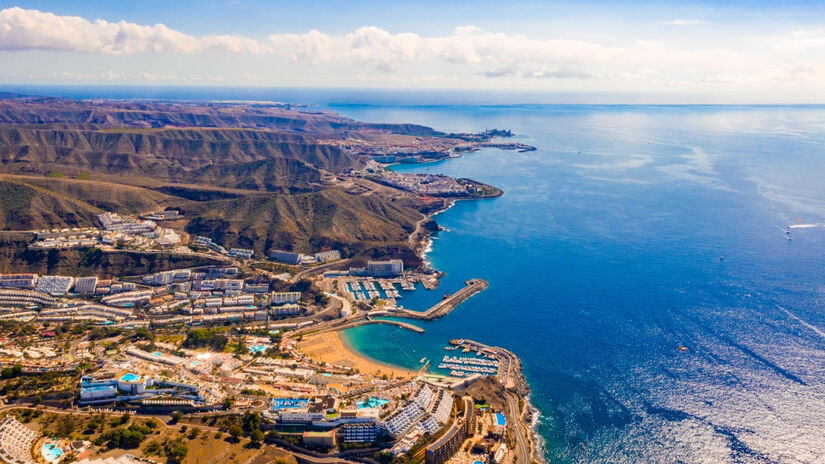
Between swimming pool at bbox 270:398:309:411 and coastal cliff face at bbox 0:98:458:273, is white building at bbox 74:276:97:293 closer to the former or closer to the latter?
coastal cliff face at bbox 0:98:458:273

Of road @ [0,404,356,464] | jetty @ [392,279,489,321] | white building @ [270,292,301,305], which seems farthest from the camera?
white building @ [270,292,301,305]

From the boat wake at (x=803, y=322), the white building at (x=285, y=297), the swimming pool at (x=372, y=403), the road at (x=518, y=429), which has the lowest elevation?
the road at (x=518, y=429)

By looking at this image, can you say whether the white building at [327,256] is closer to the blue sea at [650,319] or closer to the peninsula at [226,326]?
the peninsula at [226,326]

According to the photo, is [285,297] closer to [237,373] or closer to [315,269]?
[315,269]

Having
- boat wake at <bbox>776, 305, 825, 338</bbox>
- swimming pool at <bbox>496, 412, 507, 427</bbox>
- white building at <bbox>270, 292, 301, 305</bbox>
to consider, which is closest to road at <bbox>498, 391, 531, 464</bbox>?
swimming pool at <bbox>496, 412, 507, 427</bbox>

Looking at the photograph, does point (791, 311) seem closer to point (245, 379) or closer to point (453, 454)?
point (453, 454)

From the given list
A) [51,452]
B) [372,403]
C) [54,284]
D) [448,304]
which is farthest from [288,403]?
Result: [54,284]

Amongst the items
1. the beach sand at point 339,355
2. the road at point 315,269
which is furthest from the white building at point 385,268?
the beach sand at point 339,355
